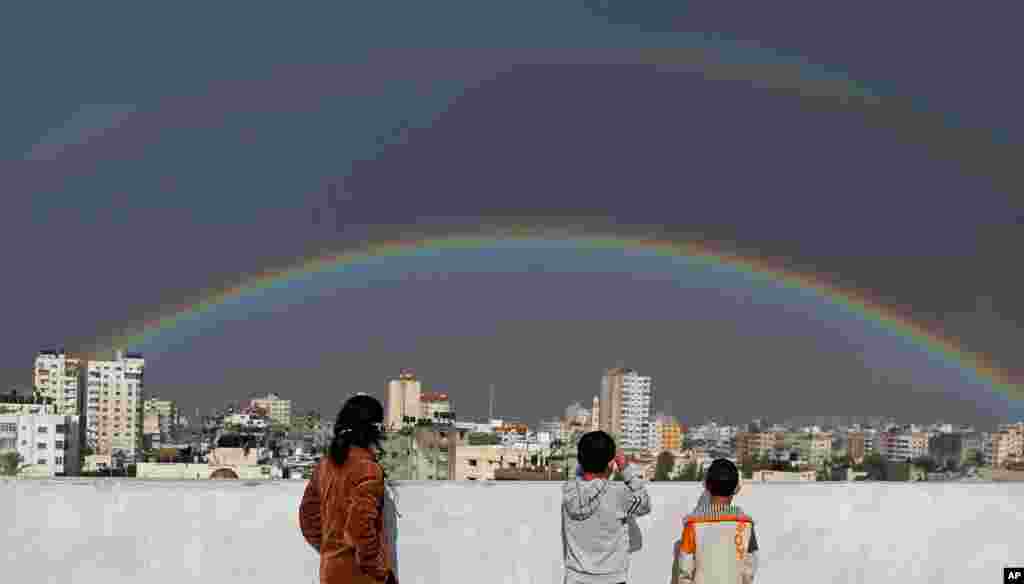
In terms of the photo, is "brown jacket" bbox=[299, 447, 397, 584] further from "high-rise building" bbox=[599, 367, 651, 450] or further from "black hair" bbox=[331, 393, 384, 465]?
"high-rise building" bbox=[599, 367, 651, 450]

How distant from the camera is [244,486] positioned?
4410mm

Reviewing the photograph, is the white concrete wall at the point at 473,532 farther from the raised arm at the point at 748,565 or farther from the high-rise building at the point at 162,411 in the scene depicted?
the high-rise building at the point at 162,411

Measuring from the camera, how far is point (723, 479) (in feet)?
11.6

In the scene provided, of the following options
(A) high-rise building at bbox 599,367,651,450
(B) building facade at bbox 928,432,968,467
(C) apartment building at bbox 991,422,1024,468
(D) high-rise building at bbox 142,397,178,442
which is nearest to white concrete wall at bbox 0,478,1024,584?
(C) apartment building at bbox 991,422,1024,468

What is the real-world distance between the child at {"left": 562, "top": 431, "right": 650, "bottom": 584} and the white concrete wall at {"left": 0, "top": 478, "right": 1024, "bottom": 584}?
1128mm

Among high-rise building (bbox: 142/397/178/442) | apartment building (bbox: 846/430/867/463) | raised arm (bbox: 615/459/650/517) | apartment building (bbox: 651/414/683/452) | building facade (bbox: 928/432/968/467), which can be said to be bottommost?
apartment building (bbox: 651/414/683/452)

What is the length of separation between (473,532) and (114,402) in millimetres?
16244

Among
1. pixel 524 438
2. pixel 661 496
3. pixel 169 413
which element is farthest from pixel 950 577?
pixel 169 413

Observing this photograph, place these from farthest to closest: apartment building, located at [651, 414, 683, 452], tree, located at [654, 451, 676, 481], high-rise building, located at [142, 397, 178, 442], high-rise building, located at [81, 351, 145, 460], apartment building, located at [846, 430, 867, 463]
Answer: apartment building, located at [651, 414, 683, 452] < high-rise building, located at [142, 397, 178, 442] < high-rise building, located at [81, 351, 145, 460] < apartment building, located at [846, 430, 867, 463] < tree, located at [654, 451, 676, 481]

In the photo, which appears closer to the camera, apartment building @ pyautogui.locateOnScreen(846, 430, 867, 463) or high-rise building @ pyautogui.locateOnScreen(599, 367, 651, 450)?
apartment building @ pyautogui.locateOnScreen(846, 430, 867, 463)

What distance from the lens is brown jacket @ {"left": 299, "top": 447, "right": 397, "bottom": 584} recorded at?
3088 millimetres

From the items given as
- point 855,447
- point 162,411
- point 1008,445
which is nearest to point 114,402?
point 162,411

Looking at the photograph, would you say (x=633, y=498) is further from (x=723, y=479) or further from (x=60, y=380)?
(x=60, y=380)

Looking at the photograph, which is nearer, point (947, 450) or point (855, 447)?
point (947, 450)
